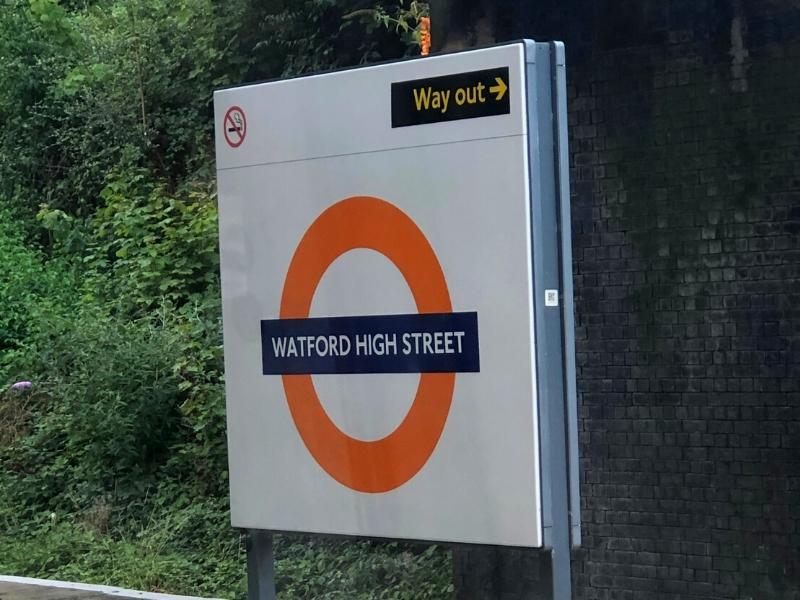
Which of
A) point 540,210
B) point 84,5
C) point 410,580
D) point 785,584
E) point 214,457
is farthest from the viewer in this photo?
point 84,5

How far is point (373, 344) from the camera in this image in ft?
12.4

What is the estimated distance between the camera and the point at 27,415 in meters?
11.1

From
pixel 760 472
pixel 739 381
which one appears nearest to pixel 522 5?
pixel 739 381

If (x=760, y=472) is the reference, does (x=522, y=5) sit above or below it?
above

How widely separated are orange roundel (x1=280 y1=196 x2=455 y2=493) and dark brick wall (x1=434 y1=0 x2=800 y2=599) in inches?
123

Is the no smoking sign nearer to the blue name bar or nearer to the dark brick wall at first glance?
the blue name bar

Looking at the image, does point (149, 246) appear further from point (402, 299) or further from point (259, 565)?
point (402, 299)

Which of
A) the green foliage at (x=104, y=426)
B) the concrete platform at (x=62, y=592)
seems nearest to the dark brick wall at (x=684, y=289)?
the concrete platform at (x=62, y=592)

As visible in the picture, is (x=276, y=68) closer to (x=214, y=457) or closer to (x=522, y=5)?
(x=214, y=457)

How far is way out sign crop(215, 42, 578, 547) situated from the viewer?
11.4ft

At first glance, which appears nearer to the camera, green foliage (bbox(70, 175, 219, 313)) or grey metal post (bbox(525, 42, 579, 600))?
grey metal post (bbox(525, 42, 579, 600))

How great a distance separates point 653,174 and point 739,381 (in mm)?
1270

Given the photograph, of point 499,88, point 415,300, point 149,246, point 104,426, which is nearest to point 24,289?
point 149,246

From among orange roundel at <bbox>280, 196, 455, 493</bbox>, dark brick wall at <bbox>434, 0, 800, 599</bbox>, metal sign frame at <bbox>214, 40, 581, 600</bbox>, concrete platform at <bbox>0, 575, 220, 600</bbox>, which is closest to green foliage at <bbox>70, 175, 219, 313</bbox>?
concrete platform at <bbox>0, 575, 220, 600</bbox>
